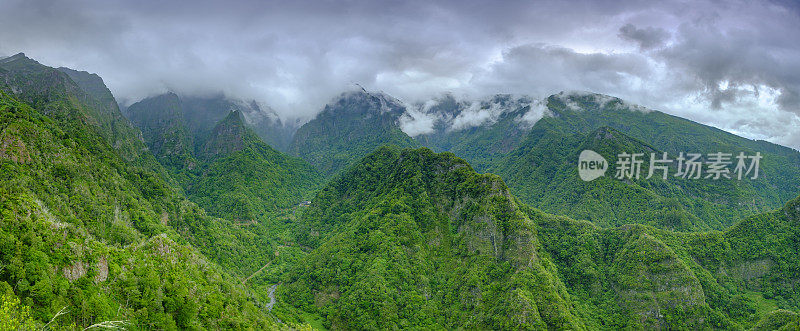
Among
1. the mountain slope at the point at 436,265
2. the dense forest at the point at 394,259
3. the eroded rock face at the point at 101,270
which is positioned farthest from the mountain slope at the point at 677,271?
the eroded rock face at the point at 101,270

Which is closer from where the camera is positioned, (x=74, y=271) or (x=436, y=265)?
(x=74, y=271)

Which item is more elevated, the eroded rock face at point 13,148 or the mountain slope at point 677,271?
the eroded rock face at point 13,148

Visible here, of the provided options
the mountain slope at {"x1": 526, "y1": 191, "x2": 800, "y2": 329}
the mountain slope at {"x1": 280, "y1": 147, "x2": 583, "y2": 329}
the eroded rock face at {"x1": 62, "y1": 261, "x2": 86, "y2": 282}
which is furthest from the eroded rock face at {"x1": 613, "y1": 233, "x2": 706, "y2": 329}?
the eroded rock face at {"x1": 62, "y1": 261, "x2": 86, "y2": 282}

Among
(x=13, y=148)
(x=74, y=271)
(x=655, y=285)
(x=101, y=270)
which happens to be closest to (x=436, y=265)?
(x=655, y=285)

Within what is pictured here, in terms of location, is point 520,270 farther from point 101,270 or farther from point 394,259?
point 101,270

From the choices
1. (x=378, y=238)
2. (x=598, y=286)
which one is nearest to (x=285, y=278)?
(x=378, y=238)

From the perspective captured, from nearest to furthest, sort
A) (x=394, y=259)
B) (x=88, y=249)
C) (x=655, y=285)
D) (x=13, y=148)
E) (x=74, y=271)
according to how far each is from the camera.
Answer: (x=74, y=271) < (x=88, y=249) < (x=13, y=148) < (x=655, y=285) < (x=394, y=259)

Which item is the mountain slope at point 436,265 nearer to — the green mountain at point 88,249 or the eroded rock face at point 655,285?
the eroded rock face at point 655,285
